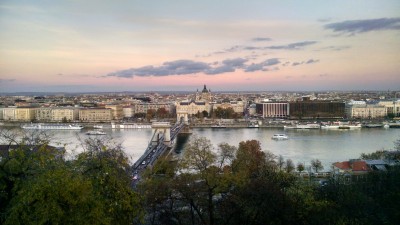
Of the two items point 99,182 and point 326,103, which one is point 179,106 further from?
point 99,182

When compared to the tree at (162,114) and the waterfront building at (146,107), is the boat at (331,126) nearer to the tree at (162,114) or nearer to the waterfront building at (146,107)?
the tree at (162,114)

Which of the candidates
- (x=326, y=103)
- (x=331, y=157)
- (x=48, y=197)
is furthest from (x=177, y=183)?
(x=326, y=103)

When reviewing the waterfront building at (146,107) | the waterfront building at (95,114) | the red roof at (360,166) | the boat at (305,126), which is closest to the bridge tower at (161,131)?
the boat at (305,126)

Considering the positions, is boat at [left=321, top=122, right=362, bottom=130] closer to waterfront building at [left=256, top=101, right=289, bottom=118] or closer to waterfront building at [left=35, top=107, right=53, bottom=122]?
waterfront building at [left=256, top=101, right=289, bottom=118]

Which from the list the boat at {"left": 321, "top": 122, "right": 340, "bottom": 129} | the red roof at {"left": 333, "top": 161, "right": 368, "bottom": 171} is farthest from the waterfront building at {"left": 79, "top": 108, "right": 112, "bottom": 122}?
the red roof at {"left": 333, "top": 161, "right": 368, "bottom": 171}

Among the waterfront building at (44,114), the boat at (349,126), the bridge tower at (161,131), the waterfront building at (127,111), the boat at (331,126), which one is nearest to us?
the bridge tower at (161,131)

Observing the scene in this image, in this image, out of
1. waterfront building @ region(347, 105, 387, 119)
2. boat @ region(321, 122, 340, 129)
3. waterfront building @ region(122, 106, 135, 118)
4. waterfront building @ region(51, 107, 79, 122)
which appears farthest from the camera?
waterfront building @ region(122, 106, 135, 118)
